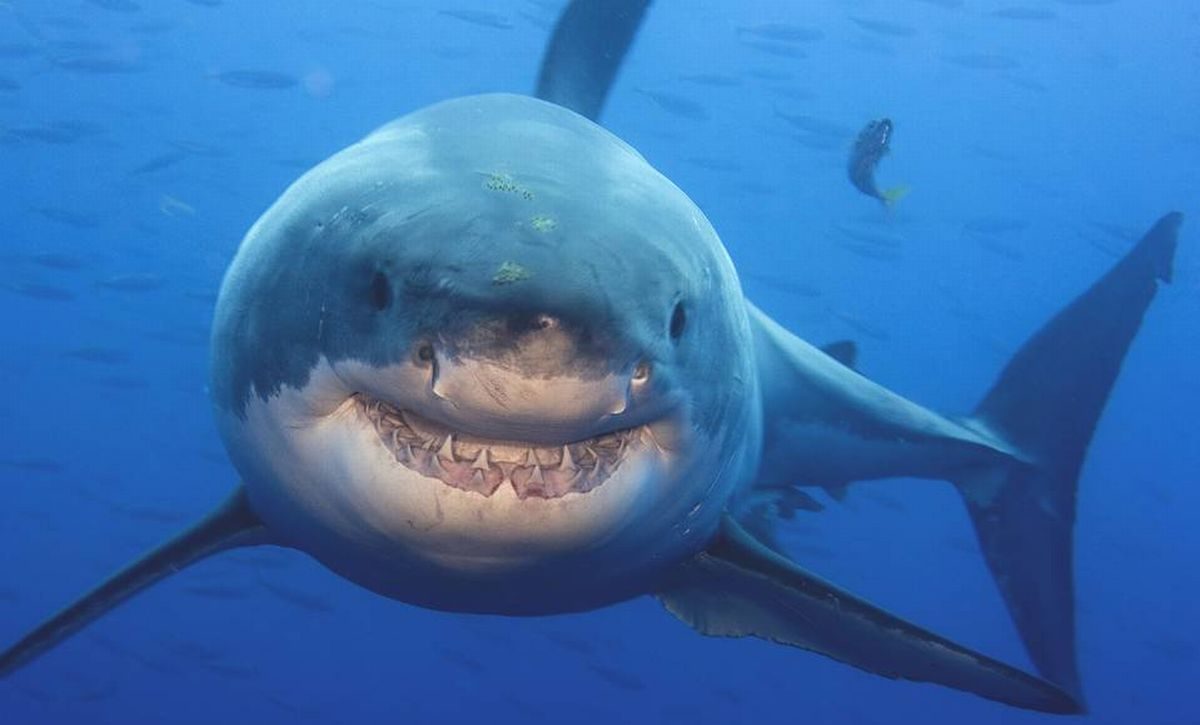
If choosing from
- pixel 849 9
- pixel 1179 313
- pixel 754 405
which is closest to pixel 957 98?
pixel 1179 313

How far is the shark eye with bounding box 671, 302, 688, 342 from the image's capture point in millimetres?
1996

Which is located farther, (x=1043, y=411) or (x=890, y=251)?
(x=890, y=251)

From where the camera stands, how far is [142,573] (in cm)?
342

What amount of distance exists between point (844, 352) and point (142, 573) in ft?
12.2

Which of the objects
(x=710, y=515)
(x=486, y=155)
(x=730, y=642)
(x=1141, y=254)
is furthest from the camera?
(x=730, y=642)

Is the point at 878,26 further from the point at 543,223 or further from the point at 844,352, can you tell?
the point at 543,223

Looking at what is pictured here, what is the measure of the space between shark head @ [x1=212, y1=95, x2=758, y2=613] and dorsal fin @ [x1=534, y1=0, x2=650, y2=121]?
1524mm

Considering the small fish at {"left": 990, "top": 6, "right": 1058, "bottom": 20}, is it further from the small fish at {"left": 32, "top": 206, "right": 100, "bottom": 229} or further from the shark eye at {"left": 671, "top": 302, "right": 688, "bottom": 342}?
the shark eye at {"left": 671, "top": 302, "right": 688, "bottom": 342}

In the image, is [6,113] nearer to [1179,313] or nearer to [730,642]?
[730,642]

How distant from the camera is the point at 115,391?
27.1 metres

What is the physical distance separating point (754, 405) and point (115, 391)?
89.3 feet

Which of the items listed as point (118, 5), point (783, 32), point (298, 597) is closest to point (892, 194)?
point (783, 32)

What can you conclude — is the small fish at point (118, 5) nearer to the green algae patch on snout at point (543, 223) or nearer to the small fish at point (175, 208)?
the small fish at point (175, 208)

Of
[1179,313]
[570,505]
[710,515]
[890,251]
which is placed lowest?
[1179,313]
